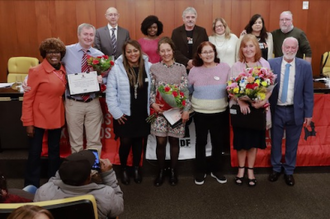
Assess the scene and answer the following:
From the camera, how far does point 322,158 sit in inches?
154


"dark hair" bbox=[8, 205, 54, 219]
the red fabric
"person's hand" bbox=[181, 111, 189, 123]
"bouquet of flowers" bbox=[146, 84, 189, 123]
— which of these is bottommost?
the red fabric

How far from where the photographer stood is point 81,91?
3.31 metres

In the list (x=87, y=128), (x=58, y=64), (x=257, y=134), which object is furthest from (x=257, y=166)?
(x=58, y=64)

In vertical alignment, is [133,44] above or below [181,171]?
above

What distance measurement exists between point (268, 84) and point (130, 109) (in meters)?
1.37

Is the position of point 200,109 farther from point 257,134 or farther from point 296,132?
point 296,132

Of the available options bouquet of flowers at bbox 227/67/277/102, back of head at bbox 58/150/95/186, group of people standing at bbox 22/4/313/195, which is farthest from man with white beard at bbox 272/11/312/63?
back of head at bbox 58/150/95/186

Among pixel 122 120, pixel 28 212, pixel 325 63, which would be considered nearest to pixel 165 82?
pixel 122 120

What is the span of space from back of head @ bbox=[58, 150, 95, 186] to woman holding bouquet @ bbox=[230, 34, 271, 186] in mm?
1927

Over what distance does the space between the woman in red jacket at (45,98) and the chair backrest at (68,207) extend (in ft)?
5.83

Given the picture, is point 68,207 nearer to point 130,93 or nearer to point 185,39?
point 130,93

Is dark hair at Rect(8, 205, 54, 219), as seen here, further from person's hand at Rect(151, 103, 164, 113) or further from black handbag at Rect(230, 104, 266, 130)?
black handbag at Rect(230, 104, 266, 130)

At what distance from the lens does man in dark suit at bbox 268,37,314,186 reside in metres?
3.35

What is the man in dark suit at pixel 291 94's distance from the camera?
11.0 ft
